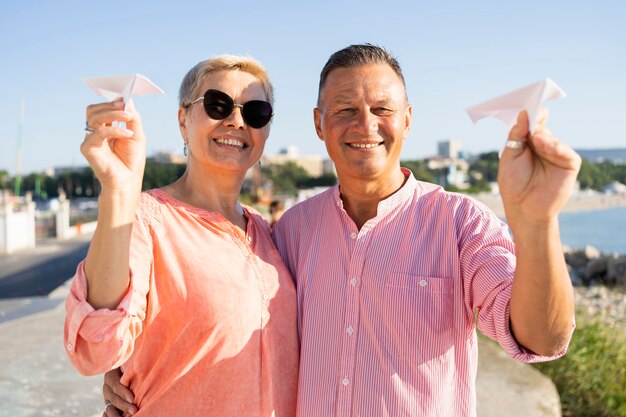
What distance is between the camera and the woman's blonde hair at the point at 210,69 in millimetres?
2467

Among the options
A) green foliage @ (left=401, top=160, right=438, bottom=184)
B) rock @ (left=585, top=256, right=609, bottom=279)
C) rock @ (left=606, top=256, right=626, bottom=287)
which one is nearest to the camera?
green foliage @ (left=401, top=160, right=438, bottom=184)

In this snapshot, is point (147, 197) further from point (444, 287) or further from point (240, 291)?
point (444, 287)

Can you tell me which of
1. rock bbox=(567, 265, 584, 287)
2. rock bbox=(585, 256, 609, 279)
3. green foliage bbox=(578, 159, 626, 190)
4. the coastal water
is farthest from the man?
the coastal water

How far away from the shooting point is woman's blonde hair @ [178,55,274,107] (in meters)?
2.47

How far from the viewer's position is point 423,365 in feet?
7.02

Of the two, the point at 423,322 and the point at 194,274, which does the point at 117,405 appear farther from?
the point at 423,322

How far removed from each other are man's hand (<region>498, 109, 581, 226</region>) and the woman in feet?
3.55

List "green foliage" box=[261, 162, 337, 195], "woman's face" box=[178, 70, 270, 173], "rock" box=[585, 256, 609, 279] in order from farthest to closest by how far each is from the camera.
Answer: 1. "green foliage" box=[261, 162, 337, 195]
2. "rock" box=[585, 256, 609, 279]
3. "woman's face" box=[178, 70, 270, 173]

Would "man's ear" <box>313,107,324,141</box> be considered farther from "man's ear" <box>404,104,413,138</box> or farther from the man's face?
"man's ear" <box>404,104,413,138</box>

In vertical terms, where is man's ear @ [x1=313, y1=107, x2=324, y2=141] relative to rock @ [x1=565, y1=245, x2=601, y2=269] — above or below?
above

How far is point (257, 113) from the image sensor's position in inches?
100

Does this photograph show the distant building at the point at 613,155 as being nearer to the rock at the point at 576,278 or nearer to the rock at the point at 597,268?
the rock at the point at 576,278

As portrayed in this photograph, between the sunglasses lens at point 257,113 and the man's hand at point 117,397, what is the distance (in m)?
1.20

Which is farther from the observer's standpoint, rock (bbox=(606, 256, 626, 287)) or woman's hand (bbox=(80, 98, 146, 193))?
rock (bbox=(606, 256, 626, 287))
